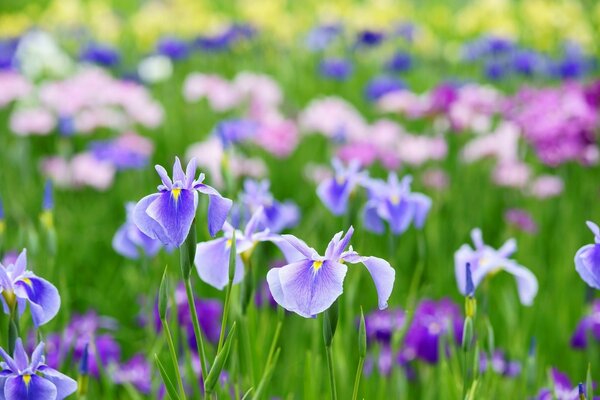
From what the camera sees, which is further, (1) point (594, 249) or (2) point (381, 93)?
(2) point (381, 93)

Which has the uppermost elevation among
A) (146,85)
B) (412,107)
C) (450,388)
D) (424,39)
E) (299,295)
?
(299,295)

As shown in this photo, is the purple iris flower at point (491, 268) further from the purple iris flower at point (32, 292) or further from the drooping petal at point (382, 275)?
the purple iris flower at point (32, 292)

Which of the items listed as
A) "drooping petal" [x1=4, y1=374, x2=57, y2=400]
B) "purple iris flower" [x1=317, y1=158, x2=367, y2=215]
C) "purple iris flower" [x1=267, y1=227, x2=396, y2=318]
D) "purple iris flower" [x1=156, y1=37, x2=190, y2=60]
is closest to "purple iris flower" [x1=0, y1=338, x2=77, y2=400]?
"drooping petal" [x1=4, y1=374, x2=57, y2=400]

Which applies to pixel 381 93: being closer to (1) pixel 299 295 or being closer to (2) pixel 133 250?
(2) pixel 133 250

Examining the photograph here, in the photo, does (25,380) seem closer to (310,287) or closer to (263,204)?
(310,287)

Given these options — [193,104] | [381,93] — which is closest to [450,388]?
[381,93]

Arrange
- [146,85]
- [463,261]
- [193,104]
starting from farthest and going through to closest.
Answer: [146,85] < [193,104] < [463,261]

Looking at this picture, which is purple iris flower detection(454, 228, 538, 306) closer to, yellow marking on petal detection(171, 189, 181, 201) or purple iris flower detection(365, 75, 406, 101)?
yellow marking on petal detection(171, 189, 181, 201)
